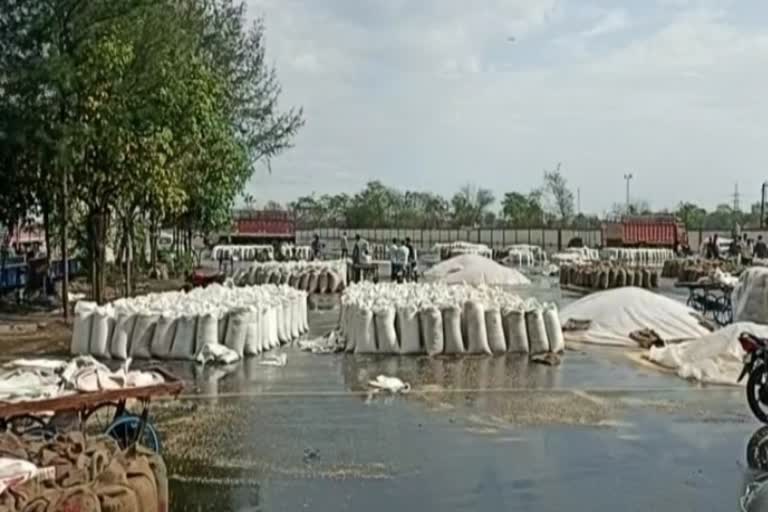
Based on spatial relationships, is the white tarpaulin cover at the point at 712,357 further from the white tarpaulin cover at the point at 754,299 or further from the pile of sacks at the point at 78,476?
the pile of sacks at the point at 78,476

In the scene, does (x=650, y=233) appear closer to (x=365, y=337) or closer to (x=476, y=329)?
(x=476, y=329)

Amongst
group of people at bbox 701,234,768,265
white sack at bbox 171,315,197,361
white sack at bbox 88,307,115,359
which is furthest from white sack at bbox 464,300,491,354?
group of people at bbox 701,234,768,265

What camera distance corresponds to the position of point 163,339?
1415 cm

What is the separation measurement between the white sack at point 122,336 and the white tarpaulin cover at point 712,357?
7902mm

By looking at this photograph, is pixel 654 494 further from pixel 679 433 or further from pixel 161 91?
pixel 161 91

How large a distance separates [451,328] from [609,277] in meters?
20.3

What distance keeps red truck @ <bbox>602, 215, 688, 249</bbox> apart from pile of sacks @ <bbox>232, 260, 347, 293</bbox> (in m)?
30.1

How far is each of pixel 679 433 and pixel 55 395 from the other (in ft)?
19.9

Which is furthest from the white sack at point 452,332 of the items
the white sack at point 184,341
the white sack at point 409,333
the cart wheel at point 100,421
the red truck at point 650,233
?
the red truck at point 650,233

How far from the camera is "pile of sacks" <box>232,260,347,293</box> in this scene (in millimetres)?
29953

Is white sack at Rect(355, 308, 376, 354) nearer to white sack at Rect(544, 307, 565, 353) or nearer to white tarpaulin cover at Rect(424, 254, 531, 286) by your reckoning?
white sack at Rect(544, 307, 565, 353)

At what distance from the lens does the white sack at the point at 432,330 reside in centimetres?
1491

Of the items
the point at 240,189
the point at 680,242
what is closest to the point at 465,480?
the point at 240,189

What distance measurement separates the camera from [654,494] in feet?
24.0
